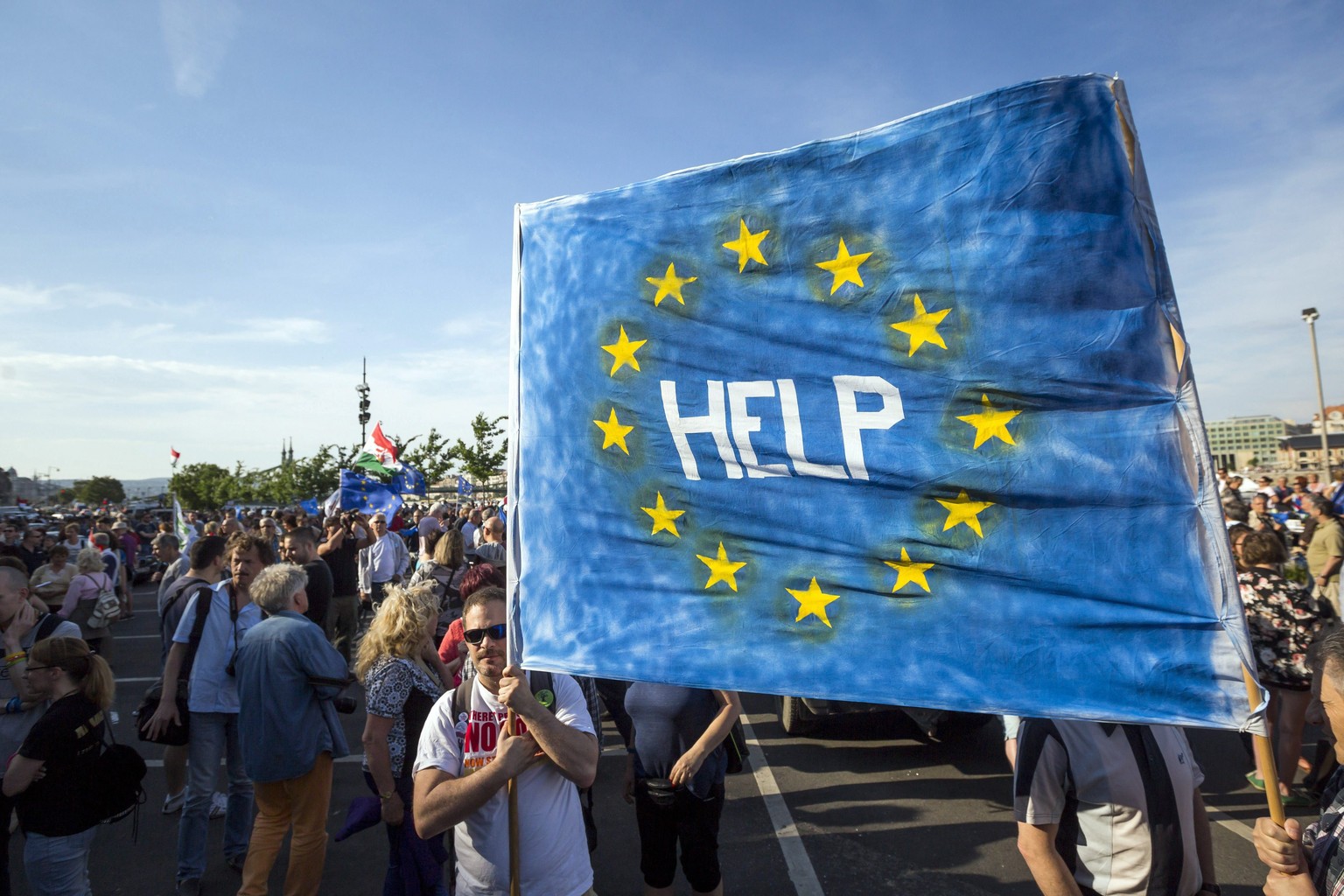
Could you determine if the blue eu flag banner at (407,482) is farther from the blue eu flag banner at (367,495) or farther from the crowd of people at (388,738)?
the crowd of people at (388,738)

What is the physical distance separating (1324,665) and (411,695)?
139 inches

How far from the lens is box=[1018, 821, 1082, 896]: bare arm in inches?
91.4

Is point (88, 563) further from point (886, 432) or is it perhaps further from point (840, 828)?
point (886, 432)

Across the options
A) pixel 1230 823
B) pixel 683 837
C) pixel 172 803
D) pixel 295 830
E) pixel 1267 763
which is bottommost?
pixel 1230 823

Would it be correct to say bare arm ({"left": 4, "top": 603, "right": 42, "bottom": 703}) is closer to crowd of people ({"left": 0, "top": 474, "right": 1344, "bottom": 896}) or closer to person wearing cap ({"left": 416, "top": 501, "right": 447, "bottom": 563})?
crowd of people ({"left": 0, "top": 474, "right": 1344, "bottom": 896})

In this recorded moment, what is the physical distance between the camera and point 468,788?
2473 millimetres

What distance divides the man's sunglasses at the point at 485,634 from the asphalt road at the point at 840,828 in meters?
2.53

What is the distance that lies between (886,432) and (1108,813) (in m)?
1.34

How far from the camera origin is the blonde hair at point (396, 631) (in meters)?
3.85

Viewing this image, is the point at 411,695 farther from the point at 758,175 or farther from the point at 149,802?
the point at 149,802

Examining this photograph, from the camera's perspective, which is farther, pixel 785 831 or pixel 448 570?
pixel 448 570

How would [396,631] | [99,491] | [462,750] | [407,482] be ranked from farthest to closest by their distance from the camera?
[99,491] → [407,482] → [396,631] → [462,750]

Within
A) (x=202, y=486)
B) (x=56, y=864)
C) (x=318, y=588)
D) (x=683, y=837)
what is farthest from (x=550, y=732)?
(x=202, y=486)

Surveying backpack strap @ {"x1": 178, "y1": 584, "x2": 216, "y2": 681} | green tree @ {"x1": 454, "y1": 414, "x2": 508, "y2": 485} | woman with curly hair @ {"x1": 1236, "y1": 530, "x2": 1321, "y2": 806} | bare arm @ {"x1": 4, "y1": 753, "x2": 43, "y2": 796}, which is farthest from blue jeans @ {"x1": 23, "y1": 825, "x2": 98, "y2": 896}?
green tree @ {"x1": 454, "y1": 414, "x2": 508, "y2": 485}
